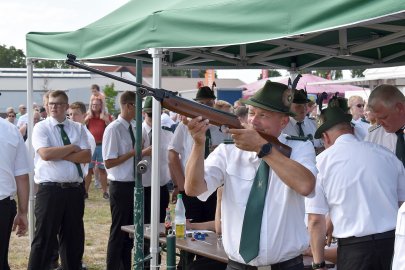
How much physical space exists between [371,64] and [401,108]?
88.6 inches

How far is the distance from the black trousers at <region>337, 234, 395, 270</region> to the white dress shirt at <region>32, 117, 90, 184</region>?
142 inches

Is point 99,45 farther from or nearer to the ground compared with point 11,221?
farther from the ground

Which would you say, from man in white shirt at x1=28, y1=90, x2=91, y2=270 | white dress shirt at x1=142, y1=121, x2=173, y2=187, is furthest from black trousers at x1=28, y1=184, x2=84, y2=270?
white dress shirt at x1=142, y1=121, x2=173, y2=187

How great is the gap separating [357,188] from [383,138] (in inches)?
57.1

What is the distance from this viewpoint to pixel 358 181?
3.97 metres

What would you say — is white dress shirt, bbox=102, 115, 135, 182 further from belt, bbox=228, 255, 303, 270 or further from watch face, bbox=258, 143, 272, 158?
watch face, bbox=258, 143, 272, 158

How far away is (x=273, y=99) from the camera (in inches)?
141

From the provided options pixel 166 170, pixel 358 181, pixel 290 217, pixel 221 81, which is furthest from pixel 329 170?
pixel 221 81

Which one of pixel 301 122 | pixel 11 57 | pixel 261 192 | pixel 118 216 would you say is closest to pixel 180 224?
pixel 261 192

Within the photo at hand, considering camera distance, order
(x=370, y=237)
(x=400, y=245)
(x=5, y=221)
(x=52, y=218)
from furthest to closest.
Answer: (x=52, y=218), (x=5, y=221), (x=370, y=237), (x=400, y=245)

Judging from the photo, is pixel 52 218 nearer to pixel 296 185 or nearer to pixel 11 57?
pixel 296 185

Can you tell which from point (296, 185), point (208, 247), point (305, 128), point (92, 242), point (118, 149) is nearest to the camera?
point (296, 185)

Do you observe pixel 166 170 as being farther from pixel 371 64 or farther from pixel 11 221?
pixel 371 64

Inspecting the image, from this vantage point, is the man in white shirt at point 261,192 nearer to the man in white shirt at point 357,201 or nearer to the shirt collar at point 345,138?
the man in white shirt at point 357,201
